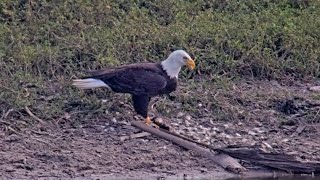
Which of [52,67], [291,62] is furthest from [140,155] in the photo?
[291,62]

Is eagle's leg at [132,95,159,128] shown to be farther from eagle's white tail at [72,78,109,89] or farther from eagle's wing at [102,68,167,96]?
eagle's white tail at [72,78,109,89]

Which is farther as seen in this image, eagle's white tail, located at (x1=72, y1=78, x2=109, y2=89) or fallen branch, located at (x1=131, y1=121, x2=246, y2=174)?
eagle's white tail, located at (x1=72, y1=78, x2=109, y2=89)

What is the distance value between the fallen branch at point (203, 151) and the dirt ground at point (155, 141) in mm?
58

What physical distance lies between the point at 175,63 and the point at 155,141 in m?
0.93

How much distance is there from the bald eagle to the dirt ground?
0.32m

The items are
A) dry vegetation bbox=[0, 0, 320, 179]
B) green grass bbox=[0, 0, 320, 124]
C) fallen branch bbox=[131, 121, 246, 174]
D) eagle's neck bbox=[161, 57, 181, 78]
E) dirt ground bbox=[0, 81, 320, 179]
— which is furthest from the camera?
green grass bbox=[0, 0, 320, 124]

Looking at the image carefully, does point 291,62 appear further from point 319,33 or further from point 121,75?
point 121,75

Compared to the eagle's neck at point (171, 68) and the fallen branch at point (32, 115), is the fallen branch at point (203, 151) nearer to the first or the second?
the eagle's neck at point (171, 68)

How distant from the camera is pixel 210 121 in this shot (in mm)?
11273

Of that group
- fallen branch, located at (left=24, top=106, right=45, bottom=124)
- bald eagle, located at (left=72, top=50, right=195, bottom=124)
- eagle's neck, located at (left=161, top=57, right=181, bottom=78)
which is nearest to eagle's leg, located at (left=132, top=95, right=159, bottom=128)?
bald eagle, located at (left=72, top=50, right=195, bottom=124)

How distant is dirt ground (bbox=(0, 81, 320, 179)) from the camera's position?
9945 mm

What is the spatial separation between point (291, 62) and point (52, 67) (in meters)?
2.94

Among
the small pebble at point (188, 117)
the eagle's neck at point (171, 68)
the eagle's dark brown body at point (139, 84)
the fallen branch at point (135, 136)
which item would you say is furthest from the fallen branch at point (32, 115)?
the small pebble at point (188, 117)

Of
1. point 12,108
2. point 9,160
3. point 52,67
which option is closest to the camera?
point 9,160
